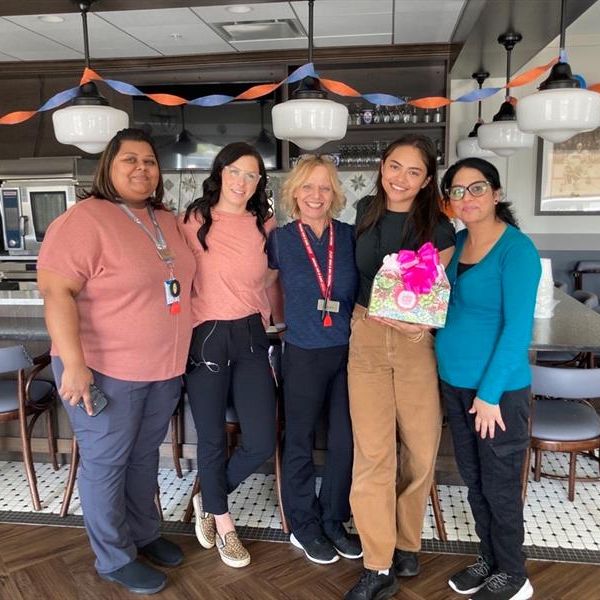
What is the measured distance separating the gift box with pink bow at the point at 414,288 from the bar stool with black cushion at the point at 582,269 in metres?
3.82

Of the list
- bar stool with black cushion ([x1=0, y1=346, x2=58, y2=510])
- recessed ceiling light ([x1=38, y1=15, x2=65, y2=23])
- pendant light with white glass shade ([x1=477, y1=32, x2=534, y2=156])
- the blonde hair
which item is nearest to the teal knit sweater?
the blonde hair

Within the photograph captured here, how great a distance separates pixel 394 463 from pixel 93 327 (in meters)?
1.11

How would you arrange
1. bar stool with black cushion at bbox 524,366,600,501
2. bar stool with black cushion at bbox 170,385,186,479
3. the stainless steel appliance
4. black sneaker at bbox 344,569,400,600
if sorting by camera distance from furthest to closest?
1. the stainless steel appliance
2. bar stool with black cushion at bbox 170,385,186,479
3. bar stool with black cushion at bbox 524,366,600,501
4. black sneaker at bbox 344,569,400,600

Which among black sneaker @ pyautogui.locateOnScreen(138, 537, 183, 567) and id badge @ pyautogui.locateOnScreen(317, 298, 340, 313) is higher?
id badge @ pyautogui.locateOnScreen(317, 298, 340, 313)

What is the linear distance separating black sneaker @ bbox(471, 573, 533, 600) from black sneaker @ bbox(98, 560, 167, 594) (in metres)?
1.11

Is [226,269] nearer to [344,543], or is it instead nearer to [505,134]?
[344,543]

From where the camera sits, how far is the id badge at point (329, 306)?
2.01 meters

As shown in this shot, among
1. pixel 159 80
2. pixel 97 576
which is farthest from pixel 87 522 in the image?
pixel 159 80

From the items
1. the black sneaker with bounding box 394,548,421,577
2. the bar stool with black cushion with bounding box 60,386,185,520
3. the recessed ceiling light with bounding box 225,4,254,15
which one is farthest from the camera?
the recessed ceiling light with bounding box 225,4,254,15

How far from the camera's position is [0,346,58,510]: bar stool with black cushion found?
2.49 meters

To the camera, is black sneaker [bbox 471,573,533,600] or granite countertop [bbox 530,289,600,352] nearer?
black sneaker [bbox 471,573,533,600]

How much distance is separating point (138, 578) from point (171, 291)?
105cm

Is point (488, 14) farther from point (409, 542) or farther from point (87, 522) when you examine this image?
point (87, 522)

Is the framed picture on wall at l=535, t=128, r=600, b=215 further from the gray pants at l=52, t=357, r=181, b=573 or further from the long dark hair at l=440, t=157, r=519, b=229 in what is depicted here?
the gray pants at l=52, t=357, r=181, b=573
